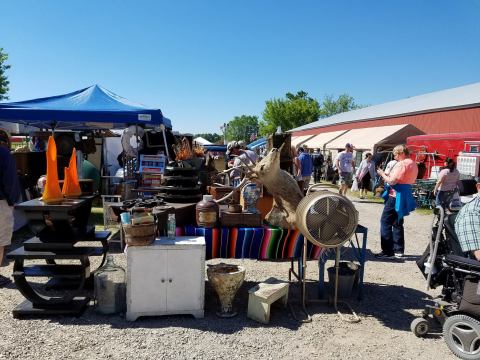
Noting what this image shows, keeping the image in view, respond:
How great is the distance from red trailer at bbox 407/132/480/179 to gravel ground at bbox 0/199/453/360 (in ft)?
26.0

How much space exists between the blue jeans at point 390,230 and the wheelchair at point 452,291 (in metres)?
2.06

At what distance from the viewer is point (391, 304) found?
4133 mm

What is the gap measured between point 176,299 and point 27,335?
127cm

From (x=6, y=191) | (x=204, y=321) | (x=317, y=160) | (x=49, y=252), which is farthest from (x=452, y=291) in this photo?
(x=317, y=160)

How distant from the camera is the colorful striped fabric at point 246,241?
382cm

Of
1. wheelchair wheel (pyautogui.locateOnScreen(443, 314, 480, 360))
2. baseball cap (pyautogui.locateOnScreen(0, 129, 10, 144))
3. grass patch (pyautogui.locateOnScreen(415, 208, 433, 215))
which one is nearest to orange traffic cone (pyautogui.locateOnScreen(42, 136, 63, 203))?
baseball cap (pyautogui.locateOnScreen(0, 129, 10, 144))

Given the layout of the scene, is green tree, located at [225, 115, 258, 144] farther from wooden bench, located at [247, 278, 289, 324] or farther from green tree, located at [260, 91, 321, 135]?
wooden bench, located at [247, 278, 289, 324]

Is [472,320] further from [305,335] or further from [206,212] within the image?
[206,212]

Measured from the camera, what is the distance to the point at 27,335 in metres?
3.21

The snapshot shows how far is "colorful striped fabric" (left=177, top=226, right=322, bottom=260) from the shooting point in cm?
382

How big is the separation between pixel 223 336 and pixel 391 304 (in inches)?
78.5

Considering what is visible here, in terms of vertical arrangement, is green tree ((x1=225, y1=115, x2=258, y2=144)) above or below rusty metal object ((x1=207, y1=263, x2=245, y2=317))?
above

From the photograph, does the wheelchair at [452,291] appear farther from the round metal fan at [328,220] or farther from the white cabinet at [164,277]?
the white cabinet at [164,277]

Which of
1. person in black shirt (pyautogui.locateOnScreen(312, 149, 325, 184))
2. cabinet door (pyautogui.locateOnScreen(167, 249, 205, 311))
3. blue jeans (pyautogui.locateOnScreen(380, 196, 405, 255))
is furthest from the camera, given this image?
person in black shirt (pyautogui.locateOnScreen(312, 149, 325, 184))
